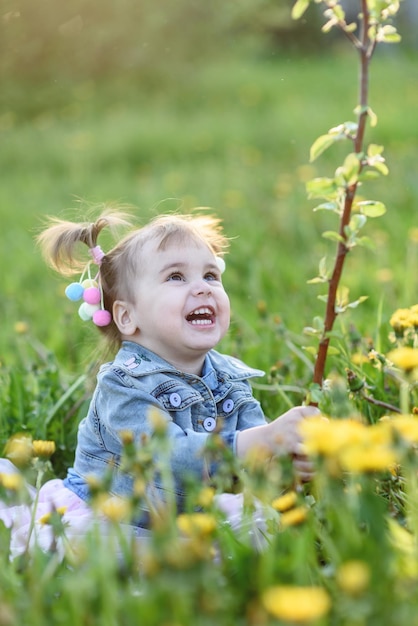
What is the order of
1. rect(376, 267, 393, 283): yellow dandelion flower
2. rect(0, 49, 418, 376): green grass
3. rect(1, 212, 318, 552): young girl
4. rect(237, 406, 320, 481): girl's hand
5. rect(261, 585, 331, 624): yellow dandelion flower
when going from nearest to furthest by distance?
rect(261, 585, 331, 624): yellow dandelion flower
rect(237, 406, 320, 481): girl's hand
rect(1, 212, 318, 552): young girl
rect(376, 267, 393, 283): yellow dandelion flower
rect(0, 49, 418, 376): green grass

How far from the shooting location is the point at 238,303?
361 centimetres

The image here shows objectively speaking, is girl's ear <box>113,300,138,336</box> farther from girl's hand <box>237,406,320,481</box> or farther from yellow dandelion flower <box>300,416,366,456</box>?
yellow dandelion flower <box>300,416,366,456</box>

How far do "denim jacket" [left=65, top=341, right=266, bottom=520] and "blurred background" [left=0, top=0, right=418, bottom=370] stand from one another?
0.50 meters

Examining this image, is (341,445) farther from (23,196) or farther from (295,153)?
(295,153)

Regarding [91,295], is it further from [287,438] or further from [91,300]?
[287,438]

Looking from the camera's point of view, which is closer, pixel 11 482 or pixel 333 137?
pixel 11 482

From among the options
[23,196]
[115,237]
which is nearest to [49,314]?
[115,237]

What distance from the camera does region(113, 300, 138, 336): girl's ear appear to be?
202cm

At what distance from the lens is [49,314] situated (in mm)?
3801

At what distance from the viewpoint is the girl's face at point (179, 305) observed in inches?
75.5

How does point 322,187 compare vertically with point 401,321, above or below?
above

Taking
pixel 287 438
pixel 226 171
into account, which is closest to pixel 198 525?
pixel 287 438

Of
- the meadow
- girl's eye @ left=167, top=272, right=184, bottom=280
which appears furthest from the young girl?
the meadow

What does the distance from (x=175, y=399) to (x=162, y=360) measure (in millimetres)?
117
